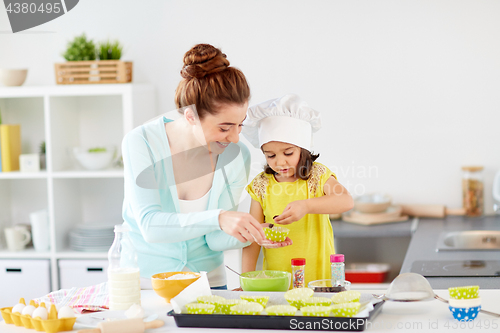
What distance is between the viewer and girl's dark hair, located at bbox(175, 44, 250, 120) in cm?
171

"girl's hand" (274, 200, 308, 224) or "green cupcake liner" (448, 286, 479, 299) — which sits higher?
"girl's hand" (274, 200, 308, 224)

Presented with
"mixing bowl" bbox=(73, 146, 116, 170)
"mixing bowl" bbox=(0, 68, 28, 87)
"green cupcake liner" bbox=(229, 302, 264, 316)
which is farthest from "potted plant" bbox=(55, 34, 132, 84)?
"green cupcake liner" bbox=(229, 302, 264, 316)

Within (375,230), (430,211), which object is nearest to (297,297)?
(375,230)

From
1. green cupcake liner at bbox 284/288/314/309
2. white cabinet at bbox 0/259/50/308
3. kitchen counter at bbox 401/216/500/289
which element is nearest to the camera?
green cupcake liner at bbox 284/288/314/309

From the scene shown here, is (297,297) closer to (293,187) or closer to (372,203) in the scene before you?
(293,187)

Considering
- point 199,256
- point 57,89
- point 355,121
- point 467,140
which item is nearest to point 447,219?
point 467,140

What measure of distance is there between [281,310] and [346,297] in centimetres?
16

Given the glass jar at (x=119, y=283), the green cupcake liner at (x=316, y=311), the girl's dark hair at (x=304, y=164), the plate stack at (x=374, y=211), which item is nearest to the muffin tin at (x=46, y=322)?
the glass jar at (x=119, y=283)

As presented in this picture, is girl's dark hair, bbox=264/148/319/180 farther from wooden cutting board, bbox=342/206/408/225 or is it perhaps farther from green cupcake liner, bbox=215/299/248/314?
wooden cutting board, bbox=342/206/408/225

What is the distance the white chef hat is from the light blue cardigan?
11 centimetres

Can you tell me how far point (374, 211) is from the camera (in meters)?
2.97

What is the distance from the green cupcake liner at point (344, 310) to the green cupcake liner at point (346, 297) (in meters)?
0.06

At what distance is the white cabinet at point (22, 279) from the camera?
9.87ft

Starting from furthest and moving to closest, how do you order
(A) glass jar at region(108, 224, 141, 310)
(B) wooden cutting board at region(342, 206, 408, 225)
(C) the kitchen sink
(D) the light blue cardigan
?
(B) wooden cutting board at region(342, 206, 408, 225), (C) the kitchen sink, (D) the light blue cardigan, (A) glass jar at region(108, 224, 141, 310)
